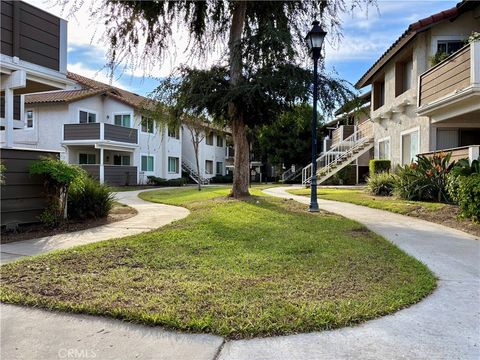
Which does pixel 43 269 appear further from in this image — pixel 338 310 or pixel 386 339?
pixel 386 339

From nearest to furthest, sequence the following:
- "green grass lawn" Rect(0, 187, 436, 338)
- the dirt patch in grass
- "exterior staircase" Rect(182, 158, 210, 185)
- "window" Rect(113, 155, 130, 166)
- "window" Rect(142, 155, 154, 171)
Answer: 1. "green grass lawn" Rect(0, 187, 436, 338)
2. the dirt patch in grass
3. "window" Rect(113, 155, 130, 166)
4. "window" Rect(142, 155, 154, 171)
5. "exterior staircase" Rect(182, 158, 210, 185)

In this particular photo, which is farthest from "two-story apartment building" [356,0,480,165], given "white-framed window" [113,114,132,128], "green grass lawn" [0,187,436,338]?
"white-framed window" [113,114,132,128]

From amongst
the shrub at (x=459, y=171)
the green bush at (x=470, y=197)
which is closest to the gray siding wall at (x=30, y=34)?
the green bush at (x=470, y=197)

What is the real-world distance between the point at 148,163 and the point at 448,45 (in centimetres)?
2501

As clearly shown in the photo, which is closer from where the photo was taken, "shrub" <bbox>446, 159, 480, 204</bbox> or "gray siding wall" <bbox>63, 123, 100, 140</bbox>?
"shrub" <bbox>446, 159, 480, 204</bbox>

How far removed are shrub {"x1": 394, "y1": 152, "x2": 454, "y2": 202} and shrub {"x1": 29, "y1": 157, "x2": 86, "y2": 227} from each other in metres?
10.8

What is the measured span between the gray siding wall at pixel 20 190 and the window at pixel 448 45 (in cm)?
1512

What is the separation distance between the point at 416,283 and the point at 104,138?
25833 millimetres

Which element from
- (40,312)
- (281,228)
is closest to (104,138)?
(281,228)

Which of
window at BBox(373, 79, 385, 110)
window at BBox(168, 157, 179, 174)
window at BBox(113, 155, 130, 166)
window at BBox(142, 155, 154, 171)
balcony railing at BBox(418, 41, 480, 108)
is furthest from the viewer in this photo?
window at BBox(168, 157, 179, 174)

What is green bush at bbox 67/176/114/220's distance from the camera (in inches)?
397

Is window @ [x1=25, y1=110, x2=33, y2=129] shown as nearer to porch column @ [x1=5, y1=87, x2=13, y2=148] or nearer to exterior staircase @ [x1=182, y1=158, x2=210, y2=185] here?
exterior staircase @ [x1=182, y1=158, x2=210, y2=185]

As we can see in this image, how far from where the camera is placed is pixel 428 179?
1287 centimetres

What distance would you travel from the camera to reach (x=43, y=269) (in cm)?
514
